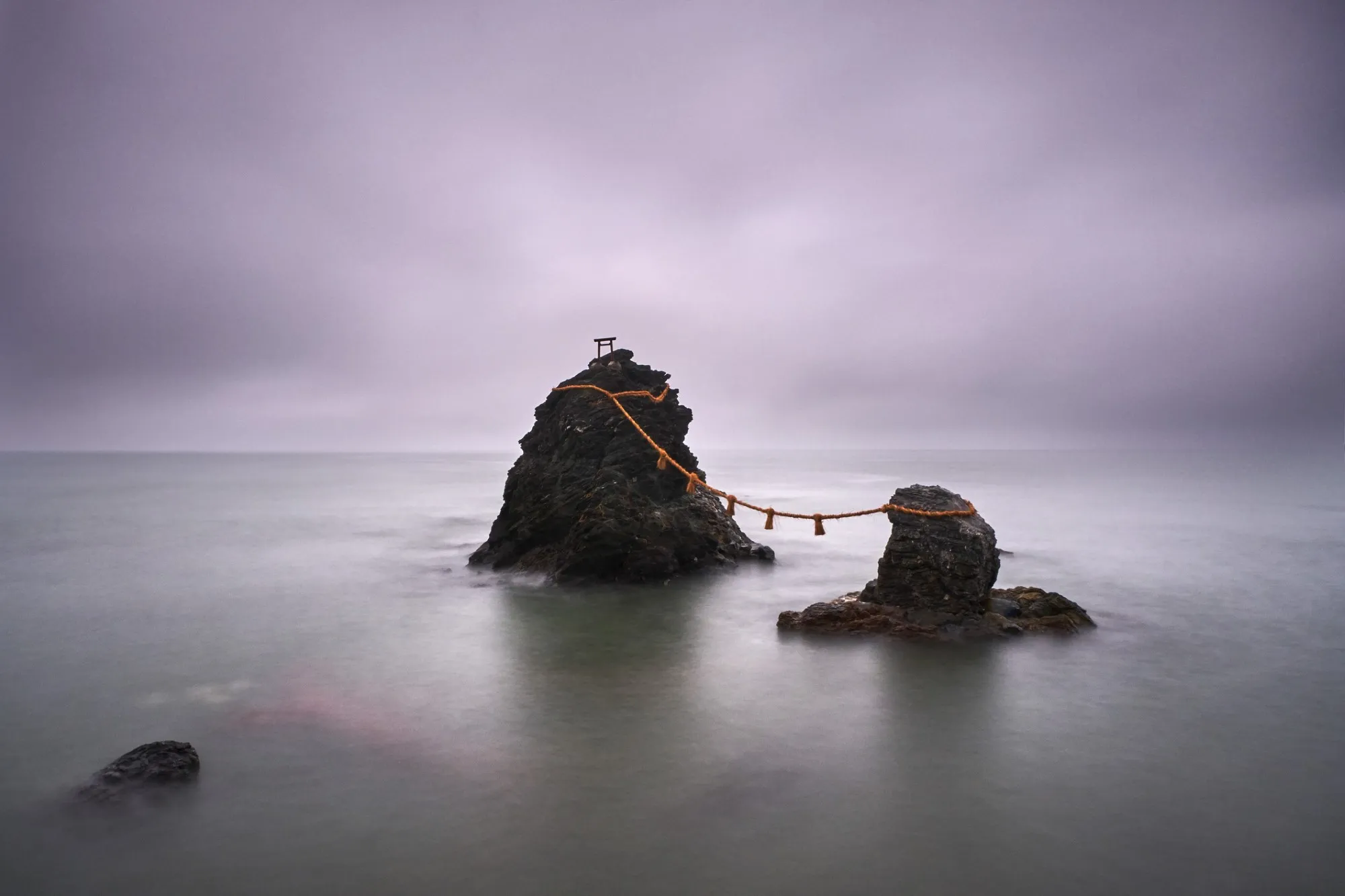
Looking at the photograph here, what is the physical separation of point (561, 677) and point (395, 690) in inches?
76.7

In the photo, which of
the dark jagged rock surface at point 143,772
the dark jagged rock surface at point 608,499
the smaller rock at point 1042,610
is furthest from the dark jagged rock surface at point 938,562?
the dark jagged rock surface at point 143,772

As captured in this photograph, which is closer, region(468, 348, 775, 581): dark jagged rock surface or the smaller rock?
the smaller rock

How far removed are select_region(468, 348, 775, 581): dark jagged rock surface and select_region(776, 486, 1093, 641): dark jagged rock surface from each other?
13.1ft

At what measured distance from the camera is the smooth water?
472 cm

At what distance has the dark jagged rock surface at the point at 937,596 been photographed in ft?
32.0

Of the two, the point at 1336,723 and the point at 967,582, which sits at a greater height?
the point at 967,582

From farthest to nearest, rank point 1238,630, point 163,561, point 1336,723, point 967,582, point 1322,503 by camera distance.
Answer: point 1322,503
point 163,561
point 1238,630
point 967,582
point 1336,723

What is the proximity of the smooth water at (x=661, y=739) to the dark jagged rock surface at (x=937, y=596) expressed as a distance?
0.45 m

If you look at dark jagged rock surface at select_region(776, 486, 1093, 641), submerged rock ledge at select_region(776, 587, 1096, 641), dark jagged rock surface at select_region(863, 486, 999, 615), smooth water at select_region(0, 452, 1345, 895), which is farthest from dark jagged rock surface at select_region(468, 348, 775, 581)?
dark jagged rock surface at select_region(863, 486, 999, 615)

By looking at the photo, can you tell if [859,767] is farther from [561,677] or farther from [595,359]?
[595,359]

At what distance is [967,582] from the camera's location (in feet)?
32.3

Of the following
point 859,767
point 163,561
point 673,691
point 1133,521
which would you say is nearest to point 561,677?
point 673,691

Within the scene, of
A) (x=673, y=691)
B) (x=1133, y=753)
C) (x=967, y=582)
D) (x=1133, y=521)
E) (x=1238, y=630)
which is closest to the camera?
(x=1133, y=753)

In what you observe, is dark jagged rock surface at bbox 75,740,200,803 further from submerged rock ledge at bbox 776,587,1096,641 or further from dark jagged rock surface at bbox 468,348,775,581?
dark jagged rock surface at bbox 468,348,775,581
